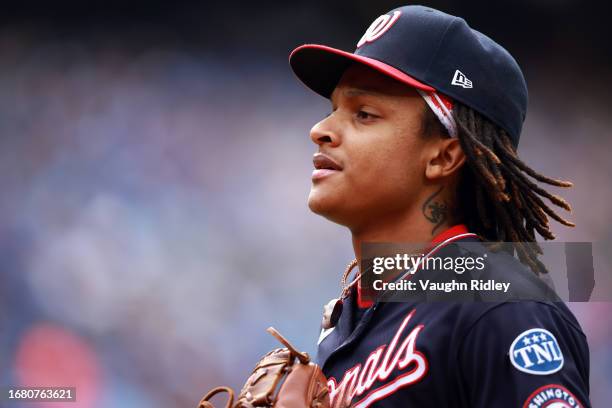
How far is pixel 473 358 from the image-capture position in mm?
1417

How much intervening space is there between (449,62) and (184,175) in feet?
10.6

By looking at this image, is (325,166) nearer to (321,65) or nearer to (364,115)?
(364,115)

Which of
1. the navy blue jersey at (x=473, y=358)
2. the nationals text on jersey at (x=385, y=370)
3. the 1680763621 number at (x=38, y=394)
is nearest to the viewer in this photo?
the navy blue jersey at (x=473, y=358)

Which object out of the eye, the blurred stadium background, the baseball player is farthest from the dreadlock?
the blurred stadium background

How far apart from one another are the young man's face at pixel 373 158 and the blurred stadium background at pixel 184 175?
111 inches

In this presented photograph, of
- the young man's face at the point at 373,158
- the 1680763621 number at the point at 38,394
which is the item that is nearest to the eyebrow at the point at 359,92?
the young man's face at the point at 373,158

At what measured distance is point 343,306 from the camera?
1854 mm

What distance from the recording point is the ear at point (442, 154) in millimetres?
1716

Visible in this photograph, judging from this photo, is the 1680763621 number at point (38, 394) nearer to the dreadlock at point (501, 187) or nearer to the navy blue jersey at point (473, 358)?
the navy blue jersey at point (473, 358)

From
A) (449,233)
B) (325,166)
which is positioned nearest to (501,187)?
(449,233)

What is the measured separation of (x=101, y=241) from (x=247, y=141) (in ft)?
3.27

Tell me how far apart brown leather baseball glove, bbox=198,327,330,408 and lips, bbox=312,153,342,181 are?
14.3 inches

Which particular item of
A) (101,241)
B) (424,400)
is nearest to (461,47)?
(424,400)

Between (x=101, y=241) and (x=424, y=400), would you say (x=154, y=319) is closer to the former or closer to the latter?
(x=101, y=241)
